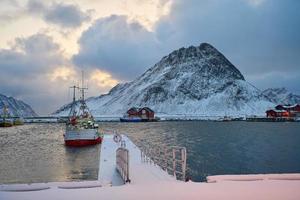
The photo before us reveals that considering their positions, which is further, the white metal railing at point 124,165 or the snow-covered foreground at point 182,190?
the white metal railing at point 124,165

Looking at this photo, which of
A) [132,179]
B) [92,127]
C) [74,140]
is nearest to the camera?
[132,179]

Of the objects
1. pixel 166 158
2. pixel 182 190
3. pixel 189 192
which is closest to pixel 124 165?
pixel 166 158

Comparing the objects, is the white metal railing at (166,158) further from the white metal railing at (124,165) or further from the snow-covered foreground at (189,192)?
the snow-covered foreground at (189,192)

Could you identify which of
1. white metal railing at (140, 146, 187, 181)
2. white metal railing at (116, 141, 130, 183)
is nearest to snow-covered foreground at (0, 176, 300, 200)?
white metal railing at (116, 141, 130, 183)

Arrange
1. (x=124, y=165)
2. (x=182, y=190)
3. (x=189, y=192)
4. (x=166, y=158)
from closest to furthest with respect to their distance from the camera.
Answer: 1. (x=189, y=192)
2. (x=182, y=190)
3. (x=124, y=165)
4. (x=166, y=158)

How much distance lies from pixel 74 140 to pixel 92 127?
191 inches

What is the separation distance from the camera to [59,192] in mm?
8594

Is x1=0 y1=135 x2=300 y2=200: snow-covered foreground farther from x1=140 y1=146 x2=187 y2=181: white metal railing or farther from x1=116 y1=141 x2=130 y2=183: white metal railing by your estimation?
x1=140 y1=146 x2=187 y2=181: white metal railing

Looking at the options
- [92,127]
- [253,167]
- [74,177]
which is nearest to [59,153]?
[92,127]

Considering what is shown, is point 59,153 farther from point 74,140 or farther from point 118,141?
point 118,141

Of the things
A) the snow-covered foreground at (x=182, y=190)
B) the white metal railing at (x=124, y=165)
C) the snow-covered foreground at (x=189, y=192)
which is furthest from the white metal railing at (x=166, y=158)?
the snow-covered foreground at (x=189, y=192)

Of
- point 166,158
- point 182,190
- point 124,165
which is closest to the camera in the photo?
point 182,190

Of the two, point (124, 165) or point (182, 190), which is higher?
point (182, 190)

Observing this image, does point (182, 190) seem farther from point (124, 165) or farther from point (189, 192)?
point (124, 165)
